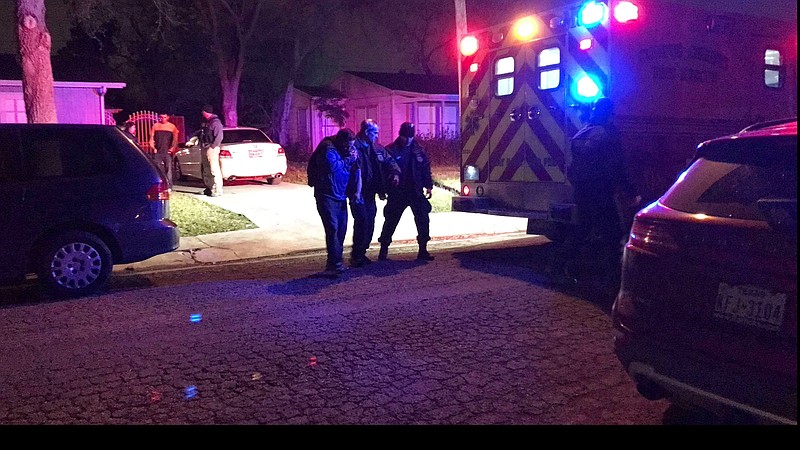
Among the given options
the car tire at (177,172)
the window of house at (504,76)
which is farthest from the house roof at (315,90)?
the window of house at (504,76)

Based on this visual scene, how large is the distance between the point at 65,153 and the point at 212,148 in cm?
730

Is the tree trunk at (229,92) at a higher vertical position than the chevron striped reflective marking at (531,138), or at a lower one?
higher

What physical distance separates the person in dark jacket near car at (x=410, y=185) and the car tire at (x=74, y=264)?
3.24 meters

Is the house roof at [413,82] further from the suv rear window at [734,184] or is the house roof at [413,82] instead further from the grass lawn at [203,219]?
the suv rear window at [734,184]

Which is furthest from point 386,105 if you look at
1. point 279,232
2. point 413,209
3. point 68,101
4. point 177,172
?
point 413,209

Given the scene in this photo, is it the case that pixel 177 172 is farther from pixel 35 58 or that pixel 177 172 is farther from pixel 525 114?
pixel 525 114

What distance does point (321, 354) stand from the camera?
515cm

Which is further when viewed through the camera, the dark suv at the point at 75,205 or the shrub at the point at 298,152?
the shrub at the point at 298,152

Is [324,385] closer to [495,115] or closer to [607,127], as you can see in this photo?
[607,127]

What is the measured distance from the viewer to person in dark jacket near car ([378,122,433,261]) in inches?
340

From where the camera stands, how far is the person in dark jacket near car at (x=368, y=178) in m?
8.34

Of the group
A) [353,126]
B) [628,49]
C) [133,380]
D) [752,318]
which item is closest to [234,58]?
[353,126]

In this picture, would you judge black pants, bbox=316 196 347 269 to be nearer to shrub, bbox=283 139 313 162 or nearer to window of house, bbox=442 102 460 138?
shrub, bbox=283 139 313 162

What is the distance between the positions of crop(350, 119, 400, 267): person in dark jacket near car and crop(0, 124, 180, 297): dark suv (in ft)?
6.90
